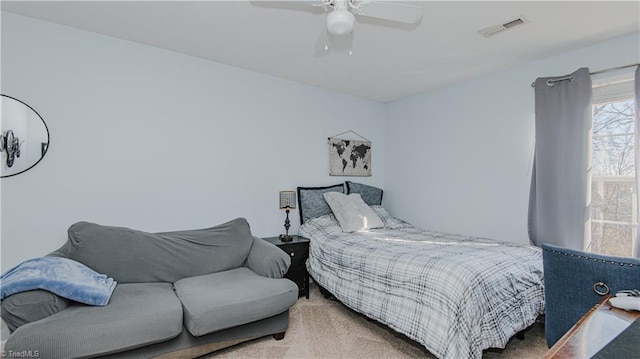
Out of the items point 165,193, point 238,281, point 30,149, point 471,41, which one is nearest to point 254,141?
point 165,193

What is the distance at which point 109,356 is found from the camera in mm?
1772

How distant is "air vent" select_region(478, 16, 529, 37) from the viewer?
2331 millimetres

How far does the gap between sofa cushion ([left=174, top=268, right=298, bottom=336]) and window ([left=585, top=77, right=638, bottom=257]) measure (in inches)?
108

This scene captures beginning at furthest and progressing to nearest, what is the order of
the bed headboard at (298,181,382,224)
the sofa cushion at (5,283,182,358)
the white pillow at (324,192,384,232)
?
the bed headboard at (298,181,382,224)
the white pillow at (324,192,384,232)
the sofa cushion at (5,283,182,358)

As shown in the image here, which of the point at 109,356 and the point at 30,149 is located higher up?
the point at 30,149

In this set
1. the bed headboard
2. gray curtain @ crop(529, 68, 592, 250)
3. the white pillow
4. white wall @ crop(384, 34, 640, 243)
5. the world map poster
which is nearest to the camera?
gray curtain @ crop(529, 68, 592, 250)

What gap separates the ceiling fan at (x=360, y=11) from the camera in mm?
1762

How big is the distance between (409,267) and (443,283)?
300 mm

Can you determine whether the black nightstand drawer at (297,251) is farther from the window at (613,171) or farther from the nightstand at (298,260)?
the window at (613,171)

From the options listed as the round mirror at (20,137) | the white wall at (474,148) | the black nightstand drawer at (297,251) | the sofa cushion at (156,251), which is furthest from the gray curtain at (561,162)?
the round mirror at (20,137)

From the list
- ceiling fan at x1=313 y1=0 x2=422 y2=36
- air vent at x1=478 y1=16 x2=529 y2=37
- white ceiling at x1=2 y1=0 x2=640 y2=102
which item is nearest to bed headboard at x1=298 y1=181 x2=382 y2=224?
white ceiling at x1=2 y1=0 x2=640 y2=102

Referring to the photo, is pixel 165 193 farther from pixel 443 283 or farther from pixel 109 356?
pixel 443 283

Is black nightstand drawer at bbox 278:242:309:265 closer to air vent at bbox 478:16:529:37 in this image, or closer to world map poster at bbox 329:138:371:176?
world map poster at bbox 329:138:371:176

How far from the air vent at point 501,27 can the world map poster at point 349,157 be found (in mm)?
2074
